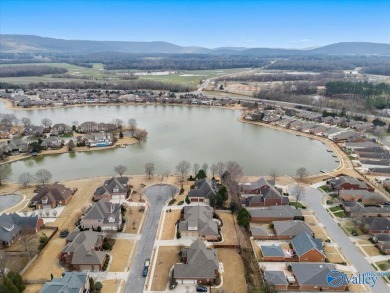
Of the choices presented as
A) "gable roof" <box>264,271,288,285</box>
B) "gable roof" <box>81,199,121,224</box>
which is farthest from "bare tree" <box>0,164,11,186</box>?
"gable roof" <box>264,271,288,285</box>

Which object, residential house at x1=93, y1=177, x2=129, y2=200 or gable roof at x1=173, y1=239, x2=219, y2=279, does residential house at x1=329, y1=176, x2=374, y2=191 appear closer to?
gable roof at x1=173, y1=239, x2=219, y2=279

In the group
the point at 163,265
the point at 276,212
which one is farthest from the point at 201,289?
the point at 276,212

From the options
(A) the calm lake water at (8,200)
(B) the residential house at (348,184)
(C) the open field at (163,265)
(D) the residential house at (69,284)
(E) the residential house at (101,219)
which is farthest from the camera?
(B) the residential house at (348,184)

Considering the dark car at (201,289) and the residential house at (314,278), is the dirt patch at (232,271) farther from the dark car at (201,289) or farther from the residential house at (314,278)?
the residential house at (314,278)

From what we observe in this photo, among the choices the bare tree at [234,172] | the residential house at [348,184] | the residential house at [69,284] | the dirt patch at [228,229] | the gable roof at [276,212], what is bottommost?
the dirt patch at [228,229]

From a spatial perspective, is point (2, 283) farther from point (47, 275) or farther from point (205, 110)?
point (205, 110)

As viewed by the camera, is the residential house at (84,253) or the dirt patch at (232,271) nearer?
the dirt patch at (232,271)

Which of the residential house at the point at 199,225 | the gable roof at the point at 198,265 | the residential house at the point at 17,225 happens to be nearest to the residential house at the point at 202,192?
the residential house at the point at 199,225

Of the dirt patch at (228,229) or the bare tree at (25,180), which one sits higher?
the bare tree at (25,180)

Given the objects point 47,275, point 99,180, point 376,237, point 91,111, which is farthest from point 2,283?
point 91,111
